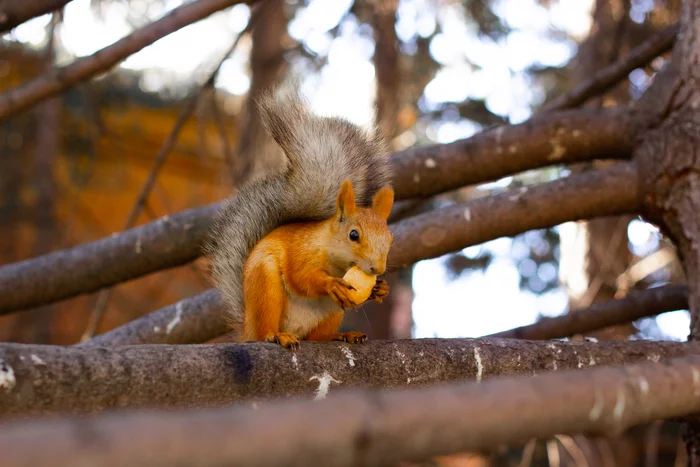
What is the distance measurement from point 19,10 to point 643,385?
1.71 metres

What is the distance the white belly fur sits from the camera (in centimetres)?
172

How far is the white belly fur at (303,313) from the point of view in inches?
67.7

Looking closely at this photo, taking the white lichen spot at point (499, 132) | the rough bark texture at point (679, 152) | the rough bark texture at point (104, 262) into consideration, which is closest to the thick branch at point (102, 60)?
the rough bark texture at point (104, 262)

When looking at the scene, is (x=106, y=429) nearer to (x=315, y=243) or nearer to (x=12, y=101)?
(x=315, y=243)

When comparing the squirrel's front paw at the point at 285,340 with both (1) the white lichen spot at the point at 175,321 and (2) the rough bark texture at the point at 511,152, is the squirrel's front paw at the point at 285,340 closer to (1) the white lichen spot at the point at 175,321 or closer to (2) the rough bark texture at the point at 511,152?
(1) the white lichen spot at the point at 175,321

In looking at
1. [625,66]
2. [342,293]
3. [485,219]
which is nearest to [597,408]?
[342,293]

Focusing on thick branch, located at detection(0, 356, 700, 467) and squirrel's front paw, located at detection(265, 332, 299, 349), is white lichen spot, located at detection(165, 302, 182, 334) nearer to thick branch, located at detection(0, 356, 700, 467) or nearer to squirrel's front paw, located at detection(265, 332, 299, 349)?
squirrel's front paw, located at detection(265, 332, 299, 349)

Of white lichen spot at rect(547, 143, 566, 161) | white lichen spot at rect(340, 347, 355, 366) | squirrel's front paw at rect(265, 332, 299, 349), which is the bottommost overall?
white lichen spot at rect(340, 347, 355, 366)

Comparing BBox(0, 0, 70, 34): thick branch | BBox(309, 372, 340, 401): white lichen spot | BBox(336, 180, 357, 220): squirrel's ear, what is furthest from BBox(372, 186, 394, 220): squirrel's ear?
BBox(0, 0, 70, 34): thick branch

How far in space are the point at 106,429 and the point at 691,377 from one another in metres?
0.74

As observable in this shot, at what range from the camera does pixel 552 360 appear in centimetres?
154

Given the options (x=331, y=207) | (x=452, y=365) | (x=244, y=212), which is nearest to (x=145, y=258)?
(x=244, y=212)

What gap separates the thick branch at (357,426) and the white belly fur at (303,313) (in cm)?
96

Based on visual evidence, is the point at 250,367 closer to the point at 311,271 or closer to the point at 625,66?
the point at 311,271
